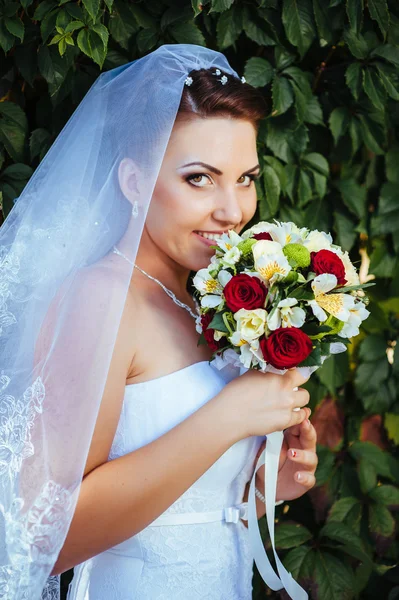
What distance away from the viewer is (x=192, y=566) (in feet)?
5.47

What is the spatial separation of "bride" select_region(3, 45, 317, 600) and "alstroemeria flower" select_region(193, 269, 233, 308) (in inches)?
6.5

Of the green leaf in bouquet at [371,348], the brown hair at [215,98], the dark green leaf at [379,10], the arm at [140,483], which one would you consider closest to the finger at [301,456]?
the arm at [140,483]

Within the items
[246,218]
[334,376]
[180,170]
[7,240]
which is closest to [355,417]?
[334,376]

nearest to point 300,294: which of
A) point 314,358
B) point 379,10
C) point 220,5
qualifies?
point 314,358

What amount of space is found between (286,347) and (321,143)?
1277 millimetres

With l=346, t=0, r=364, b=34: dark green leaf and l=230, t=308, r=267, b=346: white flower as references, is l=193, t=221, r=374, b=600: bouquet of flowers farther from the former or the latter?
l=346, t=0, r=364, b=34: dark green leaf

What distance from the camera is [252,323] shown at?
1459 mm

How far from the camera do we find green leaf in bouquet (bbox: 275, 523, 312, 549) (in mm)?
2359

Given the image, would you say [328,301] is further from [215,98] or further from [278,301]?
[215,98]

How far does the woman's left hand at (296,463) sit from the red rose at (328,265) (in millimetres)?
464

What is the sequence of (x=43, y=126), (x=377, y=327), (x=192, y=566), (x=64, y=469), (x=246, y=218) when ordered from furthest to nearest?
(x=377, y=327) → (x=43, y=126) → (x=246, y=218) → (x=192, y=566) → (x=64, y=469)

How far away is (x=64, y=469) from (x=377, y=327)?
1498mm

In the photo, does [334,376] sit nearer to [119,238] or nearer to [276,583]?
[276,583]

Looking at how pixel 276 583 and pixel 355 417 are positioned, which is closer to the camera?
pixel 276 583
